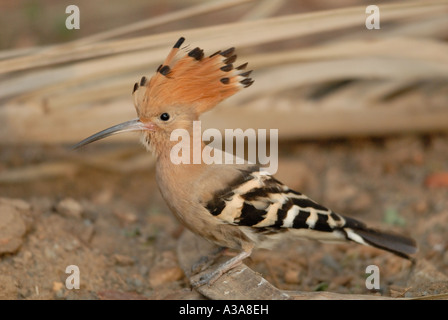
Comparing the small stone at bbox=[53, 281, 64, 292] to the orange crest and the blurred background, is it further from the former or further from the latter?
the orange crest

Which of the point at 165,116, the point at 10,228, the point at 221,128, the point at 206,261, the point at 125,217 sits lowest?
the point at 206,261

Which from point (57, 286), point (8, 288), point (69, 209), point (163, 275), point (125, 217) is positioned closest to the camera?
point (8, 288)

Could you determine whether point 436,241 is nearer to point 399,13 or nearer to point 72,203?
point 399,13

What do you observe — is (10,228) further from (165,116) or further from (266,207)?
(266,207)

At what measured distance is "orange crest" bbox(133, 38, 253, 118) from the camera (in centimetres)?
252

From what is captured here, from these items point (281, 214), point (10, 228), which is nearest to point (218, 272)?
point (281, 214)

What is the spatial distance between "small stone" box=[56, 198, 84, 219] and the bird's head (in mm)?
504

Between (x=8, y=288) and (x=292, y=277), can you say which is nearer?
(x=8, y=288)

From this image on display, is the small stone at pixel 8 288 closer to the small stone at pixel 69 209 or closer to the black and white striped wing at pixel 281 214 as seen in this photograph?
the small stone at pixel 69 209

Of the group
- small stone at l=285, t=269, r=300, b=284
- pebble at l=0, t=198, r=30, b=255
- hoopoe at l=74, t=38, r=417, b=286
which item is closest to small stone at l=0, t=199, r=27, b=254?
pebble at l=0, t=198, r=30, b=255

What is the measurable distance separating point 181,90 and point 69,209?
2.93 ft

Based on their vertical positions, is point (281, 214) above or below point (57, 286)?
above

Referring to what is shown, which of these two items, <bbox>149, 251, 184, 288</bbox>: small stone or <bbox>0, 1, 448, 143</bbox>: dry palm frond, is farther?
<bbox>0, 1, 448, 143</bbox>: dry palm frond

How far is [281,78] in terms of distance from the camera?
3791 mm
